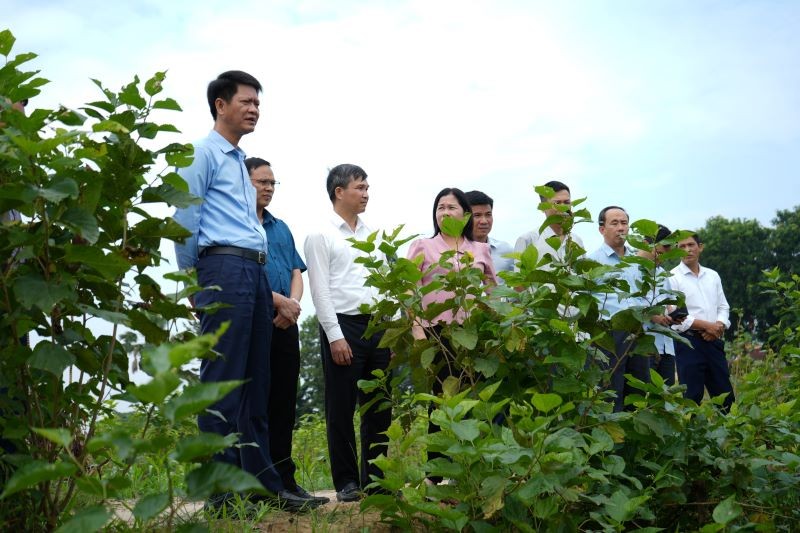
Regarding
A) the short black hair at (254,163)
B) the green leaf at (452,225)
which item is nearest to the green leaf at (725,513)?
the green leaf at (452,225)

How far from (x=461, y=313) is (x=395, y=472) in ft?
4.78

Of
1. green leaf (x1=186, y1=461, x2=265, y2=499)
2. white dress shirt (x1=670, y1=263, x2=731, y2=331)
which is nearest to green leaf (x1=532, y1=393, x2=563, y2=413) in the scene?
green leaf (x1=186, y1=461, x2=265, y2=499)

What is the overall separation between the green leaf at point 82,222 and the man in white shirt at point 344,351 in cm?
236

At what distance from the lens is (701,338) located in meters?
7.93

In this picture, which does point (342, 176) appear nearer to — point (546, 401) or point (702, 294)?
point (546, 401)

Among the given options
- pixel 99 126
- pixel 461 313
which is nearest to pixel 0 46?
pixel 99 126

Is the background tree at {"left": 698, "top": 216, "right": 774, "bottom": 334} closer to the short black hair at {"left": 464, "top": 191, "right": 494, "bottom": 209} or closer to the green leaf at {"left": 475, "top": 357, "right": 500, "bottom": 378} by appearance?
the short black hair at {"left": 464, "top": 191, "right": 494, "bottom": 209}

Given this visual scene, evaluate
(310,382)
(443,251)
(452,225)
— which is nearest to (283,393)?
(443,251)

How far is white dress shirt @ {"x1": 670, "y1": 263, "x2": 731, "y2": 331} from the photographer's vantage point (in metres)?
8.02

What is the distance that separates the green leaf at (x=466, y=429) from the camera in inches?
116

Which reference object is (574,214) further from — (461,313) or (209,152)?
(209,152)

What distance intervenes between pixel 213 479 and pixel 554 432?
74.4 inches

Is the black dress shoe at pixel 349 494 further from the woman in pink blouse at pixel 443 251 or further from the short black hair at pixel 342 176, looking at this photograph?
the short black hair at pixel 342 176

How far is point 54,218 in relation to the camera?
8.29ft
